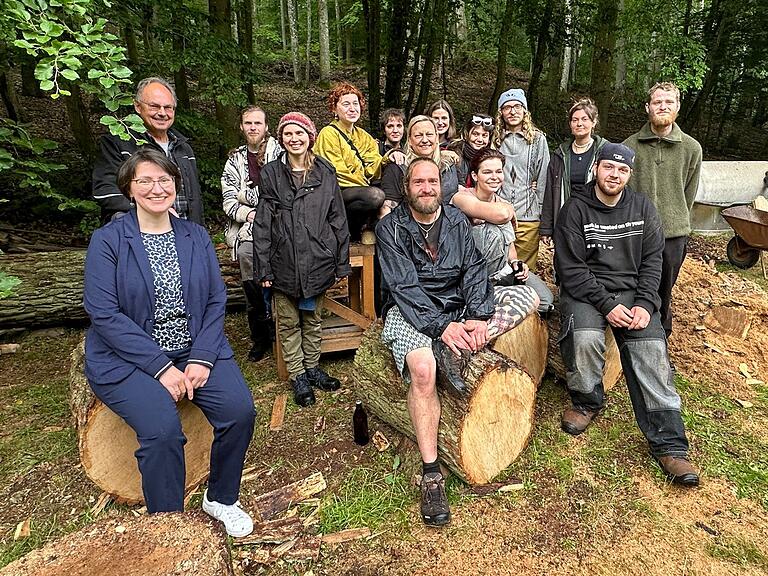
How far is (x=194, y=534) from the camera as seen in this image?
188cm

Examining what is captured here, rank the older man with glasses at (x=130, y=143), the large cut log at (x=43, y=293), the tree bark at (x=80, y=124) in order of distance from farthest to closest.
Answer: the tree bark at (x=80, y=124)
the large cut log at (x=43, y=293)
the older man with glasses at (x=130, y=143)

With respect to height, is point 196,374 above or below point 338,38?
below

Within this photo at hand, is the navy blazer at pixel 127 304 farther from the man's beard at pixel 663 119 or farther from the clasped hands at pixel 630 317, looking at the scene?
the man's beard at pixel 663 119

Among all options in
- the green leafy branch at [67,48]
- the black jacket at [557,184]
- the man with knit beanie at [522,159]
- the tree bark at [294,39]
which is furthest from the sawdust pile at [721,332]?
the tree bark at [294,39]

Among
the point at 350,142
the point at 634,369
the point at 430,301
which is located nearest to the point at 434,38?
the point at 350,142

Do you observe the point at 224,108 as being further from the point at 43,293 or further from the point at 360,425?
the point at 360,425

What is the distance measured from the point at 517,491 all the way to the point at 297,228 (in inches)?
89.8

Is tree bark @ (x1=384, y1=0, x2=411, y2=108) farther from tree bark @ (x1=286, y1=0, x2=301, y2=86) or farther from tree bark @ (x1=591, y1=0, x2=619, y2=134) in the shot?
tree bark @ (x1=286, y1=0, x2=301, y2=86)

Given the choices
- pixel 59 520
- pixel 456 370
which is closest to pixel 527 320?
pixel 456 370

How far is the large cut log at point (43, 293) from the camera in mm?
5016

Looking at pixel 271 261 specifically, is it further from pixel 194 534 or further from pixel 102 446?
pixel 194 534

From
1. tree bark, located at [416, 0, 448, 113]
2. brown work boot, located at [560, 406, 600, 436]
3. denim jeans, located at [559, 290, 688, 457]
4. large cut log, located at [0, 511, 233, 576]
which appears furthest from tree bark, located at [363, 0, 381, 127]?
large cut log, located at [0, 511, 233, 576]

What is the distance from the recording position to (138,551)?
1.80 meters

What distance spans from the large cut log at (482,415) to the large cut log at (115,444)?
124cm
